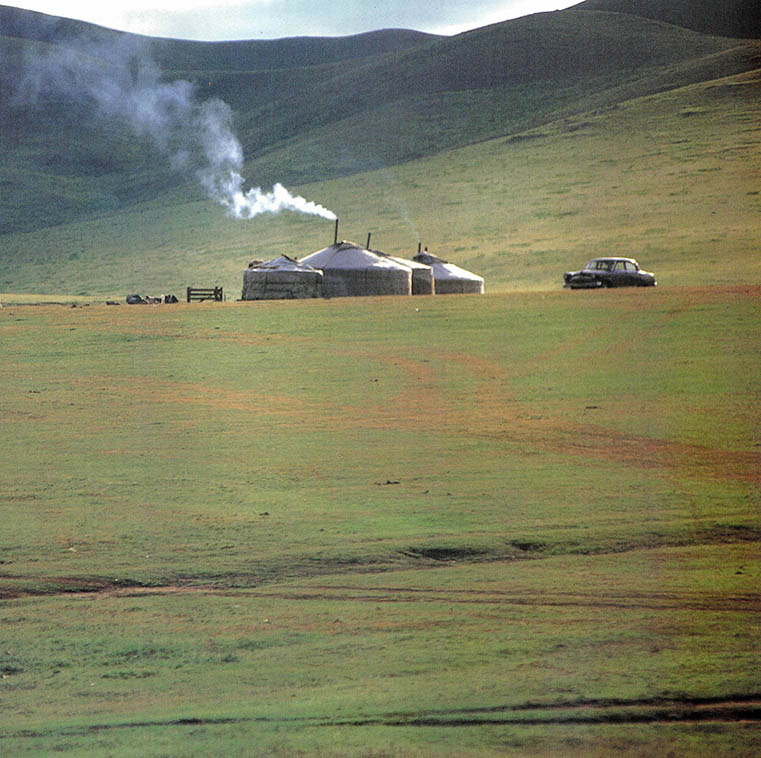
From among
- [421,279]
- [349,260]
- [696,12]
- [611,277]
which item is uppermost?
[696,12]

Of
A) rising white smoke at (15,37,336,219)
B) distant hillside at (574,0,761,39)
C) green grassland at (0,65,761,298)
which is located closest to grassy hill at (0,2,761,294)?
green grassland at (0,65,761,298)

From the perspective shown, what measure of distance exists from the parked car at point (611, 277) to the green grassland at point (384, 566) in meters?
21.3

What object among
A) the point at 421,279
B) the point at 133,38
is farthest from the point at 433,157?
the point at 133,38

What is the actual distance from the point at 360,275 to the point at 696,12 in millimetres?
146247

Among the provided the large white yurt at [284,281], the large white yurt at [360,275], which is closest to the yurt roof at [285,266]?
the large white yurt at [284,281]

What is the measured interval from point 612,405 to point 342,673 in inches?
400

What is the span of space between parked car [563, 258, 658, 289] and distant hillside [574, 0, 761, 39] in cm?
13334

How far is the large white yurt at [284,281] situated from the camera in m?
41.5

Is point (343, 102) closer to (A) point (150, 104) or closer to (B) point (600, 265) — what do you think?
(A) point (150, 104)

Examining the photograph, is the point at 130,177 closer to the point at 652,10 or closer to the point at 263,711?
the point at 652,10

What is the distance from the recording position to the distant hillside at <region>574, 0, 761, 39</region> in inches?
6599

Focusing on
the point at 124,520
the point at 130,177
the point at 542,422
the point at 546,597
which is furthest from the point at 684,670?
the point at 130,177

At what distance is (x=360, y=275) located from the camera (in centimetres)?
4303

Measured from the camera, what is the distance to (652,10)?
180 metres
